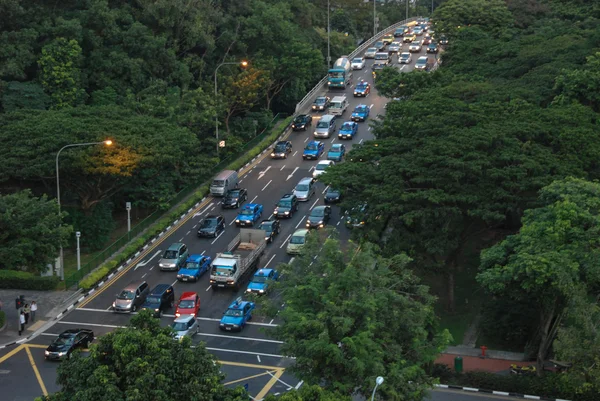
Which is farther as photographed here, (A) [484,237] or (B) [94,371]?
(A) [484,237]

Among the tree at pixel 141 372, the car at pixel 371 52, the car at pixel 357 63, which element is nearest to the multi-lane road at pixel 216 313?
the tree at pixel 141 372

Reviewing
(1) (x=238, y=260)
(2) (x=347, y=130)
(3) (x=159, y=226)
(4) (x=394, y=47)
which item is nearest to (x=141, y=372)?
(1) (x=238, y=260)

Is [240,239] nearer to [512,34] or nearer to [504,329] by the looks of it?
[504,329]

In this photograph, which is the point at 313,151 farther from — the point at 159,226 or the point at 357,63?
the point at 357,63

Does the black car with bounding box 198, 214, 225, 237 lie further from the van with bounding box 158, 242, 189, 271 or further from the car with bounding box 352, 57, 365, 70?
the car with bounding box 352, 57, 365, 70

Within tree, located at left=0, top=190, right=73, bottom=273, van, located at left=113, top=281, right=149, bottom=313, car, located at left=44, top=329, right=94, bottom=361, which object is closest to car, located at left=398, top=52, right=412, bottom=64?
tree, located at left=0, top=190, right=73, bottom=273

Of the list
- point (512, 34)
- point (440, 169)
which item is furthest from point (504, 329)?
point (512, 34)

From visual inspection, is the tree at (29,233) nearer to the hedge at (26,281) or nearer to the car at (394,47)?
the hedge at (26,281)
